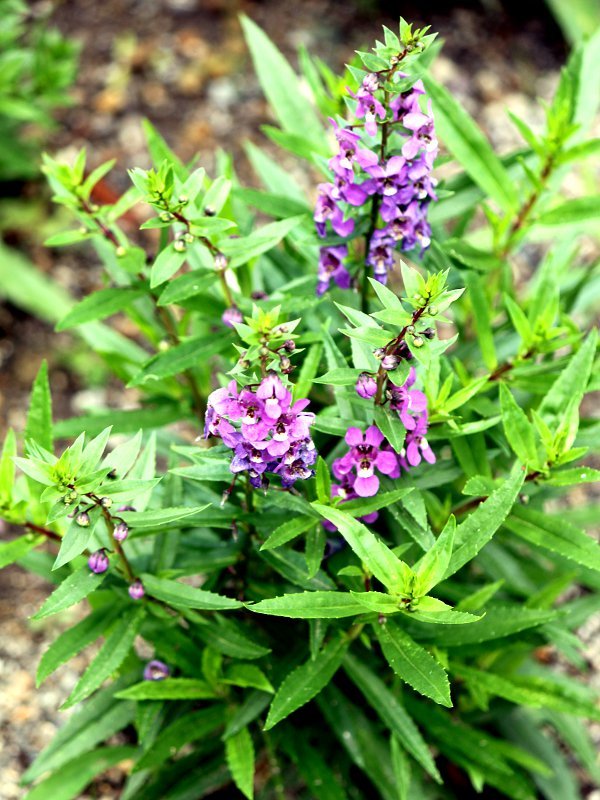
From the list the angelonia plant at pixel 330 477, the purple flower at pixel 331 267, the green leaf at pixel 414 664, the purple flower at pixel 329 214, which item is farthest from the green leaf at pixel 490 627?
the purple flower at pixel 329 214

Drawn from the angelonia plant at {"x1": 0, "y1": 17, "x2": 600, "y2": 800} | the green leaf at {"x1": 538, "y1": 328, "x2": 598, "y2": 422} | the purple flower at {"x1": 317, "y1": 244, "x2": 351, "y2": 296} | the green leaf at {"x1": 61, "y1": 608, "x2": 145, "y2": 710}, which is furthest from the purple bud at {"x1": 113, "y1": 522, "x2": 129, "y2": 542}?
the green leaf at {"x1": 538, "y1": 328, "x2": 598, "y2": 422}

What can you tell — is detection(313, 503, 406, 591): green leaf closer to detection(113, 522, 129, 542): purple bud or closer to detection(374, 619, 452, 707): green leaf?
detection(374, 619, 452, 707): green leaf

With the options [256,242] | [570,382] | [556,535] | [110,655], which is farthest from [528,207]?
[110,655]

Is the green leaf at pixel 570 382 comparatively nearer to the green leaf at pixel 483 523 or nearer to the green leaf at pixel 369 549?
the green leaf at pixel 483 523

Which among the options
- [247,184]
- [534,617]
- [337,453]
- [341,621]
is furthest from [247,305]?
[247,184]

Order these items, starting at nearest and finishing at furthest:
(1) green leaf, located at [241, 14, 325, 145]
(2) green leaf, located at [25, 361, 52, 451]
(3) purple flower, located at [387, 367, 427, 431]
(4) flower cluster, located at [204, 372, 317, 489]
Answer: (4) flower cluster, located at [204, 372, 317, 489] → (3) purple flower, located at [387, 367, 427, 431] → (2) green leaf, located at [25, 361, 52, 451] → (1) green leaf, located at [241, 14, 325, 145]

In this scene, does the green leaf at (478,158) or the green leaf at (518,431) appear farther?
the green leaf at (478,158)
